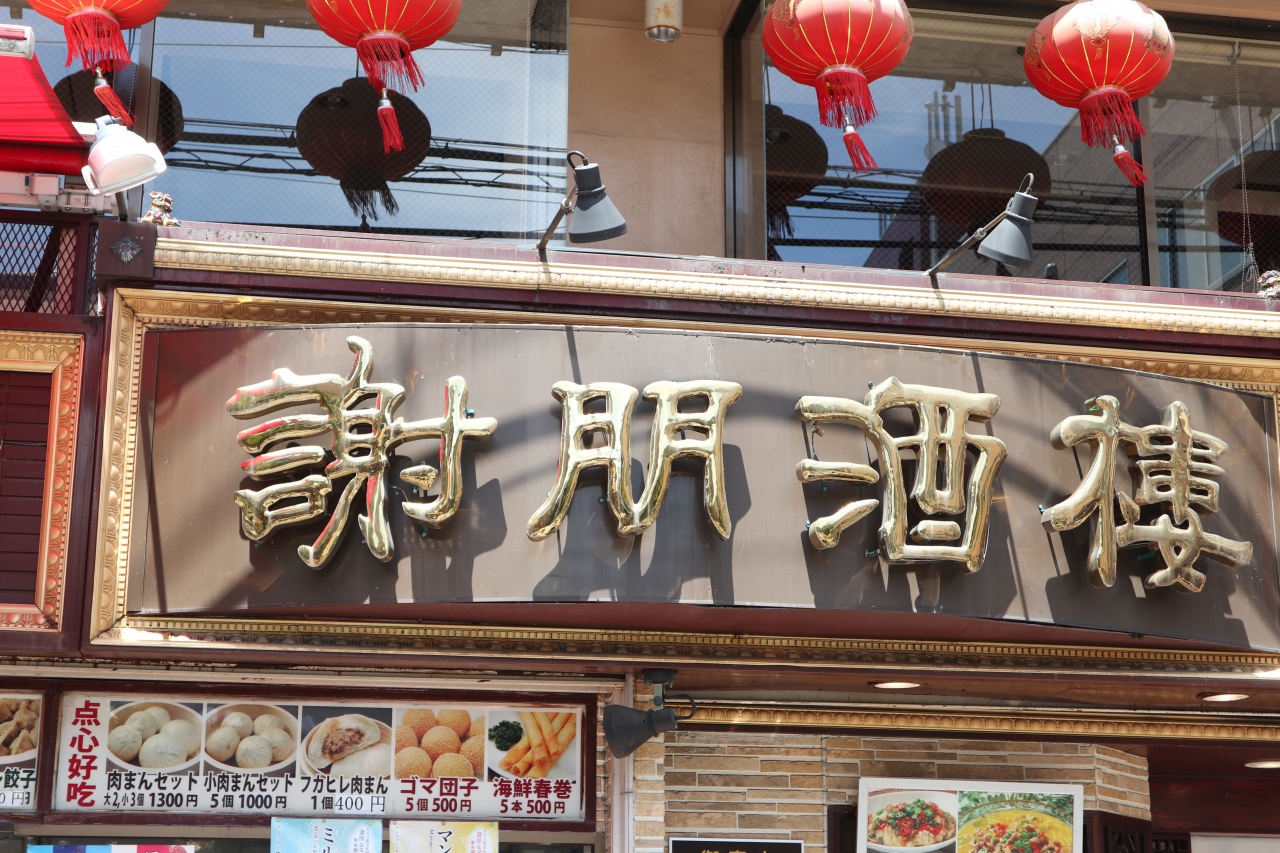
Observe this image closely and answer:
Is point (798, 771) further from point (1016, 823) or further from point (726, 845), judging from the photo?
point (1016, 823)

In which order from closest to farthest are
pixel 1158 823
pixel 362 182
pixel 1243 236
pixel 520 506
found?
pixel 520 506 → pixel 362 182 → pixel 1243 236 → pixel 1158 823

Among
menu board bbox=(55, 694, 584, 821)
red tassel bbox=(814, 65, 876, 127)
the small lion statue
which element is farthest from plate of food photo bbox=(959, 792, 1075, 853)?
the small lion statue

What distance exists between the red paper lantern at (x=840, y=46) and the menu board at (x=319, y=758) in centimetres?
355

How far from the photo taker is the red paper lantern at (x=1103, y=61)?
766 centimetres

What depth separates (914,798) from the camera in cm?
771

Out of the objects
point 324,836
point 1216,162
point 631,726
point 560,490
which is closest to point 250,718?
point 324,836

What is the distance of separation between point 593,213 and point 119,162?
2.05 meters

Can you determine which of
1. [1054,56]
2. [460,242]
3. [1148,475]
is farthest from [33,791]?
[1054,56]

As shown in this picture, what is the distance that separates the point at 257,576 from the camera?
625cm

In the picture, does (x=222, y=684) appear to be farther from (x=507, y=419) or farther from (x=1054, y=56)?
(x=1054, y=56)

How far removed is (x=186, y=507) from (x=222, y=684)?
1.13 m

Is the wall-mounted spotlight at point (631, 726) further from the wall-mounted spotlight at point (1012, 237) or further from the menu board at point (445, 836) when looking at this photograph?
the wall-mounted spotlight at point (1012, 237)

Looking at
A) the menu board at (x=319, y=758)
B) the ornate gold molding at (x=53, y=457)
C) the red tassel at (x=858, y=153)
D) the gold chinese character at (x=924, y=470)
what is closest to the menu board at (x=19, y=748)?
the menu board at (x=319, y=758)

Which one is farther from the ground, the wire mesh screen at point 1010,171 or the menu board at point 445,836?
the wire mesh screen at point 1010,171
